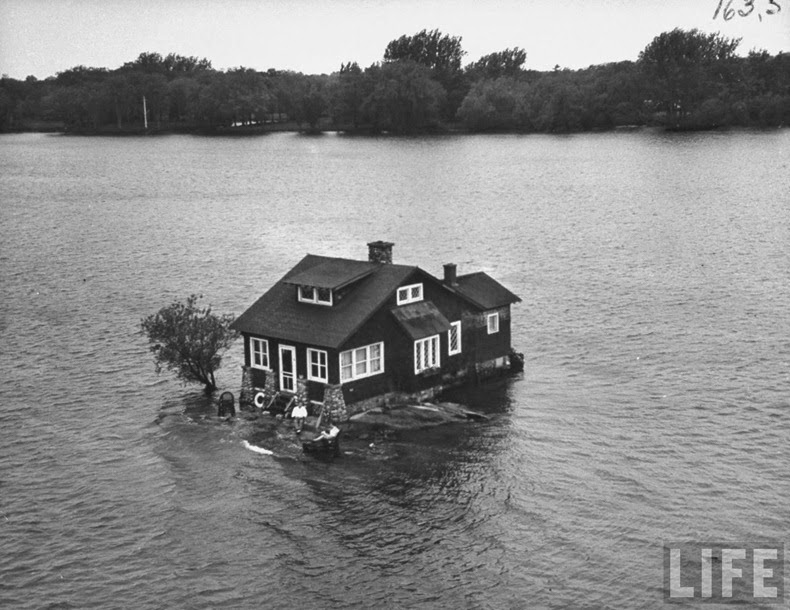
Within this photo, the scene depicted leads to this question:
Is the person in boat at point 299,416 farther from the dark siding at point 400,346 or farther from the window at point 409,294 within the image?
the window at point 409,294

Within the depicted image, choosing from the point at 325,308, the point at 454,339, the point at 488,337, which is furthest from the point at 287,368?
the point at 488,337

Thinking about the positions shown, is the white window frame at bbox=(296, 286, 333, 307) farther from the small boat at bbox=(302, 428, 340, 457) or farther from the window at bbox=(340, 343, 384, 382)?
the small boat at bbox=(302, 428, 340, 457)

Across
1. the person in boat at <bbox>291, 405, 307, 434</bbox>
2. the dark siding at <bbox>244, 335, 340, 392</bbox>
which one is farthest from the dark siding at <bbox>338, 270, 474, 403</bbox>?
the person in boat at <bbox>291, 405, 307, 434</bbox>

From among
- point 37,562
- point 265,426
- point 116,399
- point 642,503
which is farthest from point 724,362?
point 37,562

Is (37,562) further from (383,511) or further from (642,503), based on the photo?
(642,503)

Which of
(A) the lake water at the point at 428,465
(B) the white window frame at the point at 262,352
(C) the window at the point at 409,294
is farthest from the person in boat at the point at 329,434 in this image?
(C) the window at the point at 409,294

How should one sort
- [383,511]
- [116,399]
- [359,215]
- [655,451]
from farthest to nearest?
1. [359,215]
2. [116,399]
3. [655,451]
4. [383,511]
